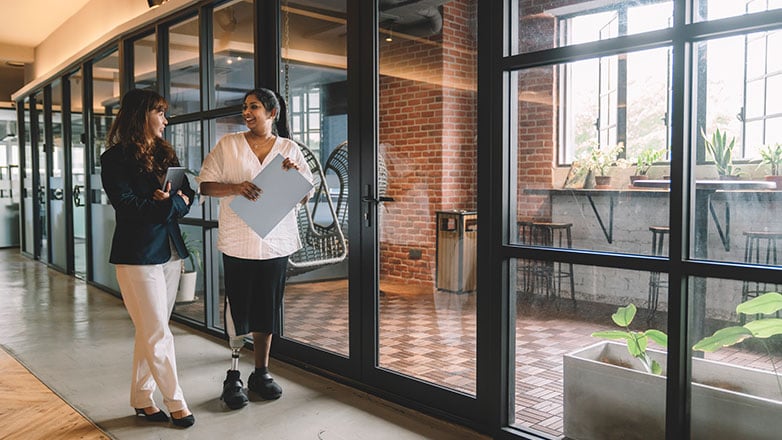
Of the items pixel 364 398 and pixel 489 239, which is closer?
pixel 489 239

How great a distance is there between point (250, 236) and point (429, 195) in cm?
96

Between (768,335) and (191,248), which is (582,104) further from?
(191,248)

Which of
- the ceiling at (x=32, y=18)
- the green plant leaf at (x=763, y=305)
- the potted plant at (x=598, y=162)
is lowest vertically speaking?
the green plant leaf at (x=763, y=305)

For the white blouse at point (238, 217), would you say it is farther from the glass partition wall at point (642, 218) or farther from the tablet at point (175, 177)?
the glass partition wall at point (642, 218)

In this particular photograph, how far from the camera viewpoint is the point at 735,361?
2.24 meters

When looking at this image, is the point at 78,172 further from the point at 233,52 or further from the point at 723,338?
the point at 723,338

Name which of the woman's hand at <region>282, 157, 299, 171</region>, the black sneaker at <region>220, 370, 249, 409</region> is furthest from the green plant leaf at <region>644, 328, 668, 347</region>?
the black sneaker at <region>220, 370, 249, 409</region>

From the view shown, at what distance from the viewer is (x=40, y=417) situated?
331cm

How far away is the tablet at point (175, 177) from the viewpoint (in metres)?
3.08

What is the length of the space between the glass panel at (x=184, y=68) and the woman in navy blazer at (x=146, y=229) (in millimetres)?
2145

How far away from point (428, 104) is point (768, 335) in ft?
6.43

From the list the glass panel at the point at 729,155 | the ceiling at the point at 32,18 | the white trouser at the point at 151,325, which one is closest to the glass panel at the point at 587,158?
the glass panel at the point at 729,155

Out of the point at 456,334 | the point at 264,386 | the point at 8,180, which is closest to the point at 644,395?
the point at 456,334

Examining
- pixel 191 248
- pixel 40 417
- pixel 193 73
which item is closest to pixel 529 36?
pixel 40 417
